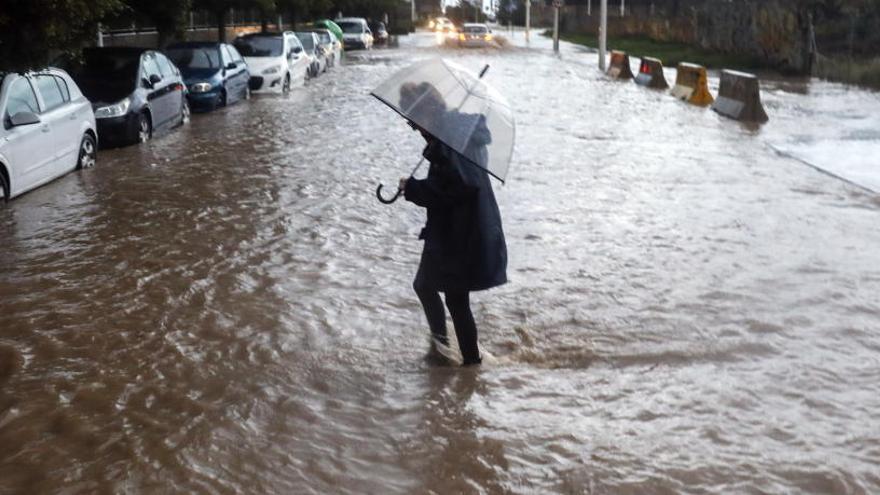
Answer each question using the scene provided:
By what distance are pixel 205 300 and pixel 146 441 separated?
2.53m

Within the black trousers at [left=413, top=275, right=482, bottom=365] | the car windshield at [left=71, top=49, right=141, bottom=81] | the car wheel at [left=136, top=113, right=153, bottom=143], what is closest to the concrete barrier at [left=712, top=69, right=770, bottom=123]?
the car wheel at [left=136, top=113, right=153, bottom=143]

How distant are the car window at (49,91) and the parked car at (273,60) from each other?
11981 millimetres

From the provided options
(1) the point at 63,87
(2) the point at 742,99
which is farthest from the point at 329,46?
(1) the point at 63,87

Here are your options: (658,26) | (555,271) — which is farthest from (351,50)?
(555,271)

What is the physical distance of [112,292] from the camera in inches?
302

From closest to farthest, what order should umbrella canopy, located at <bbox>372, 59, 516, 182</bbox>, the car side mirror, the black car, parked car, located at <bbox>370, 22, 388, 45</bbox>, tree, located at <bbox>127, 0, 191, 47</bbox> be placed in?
umbrella canopy, located at <bbox>372, 59, 516, 182</bbox>, the car side mirror, the black car, tree, located at <bbox>127, 0, 191, 47</bbox>, parked car, located at <bbox>370, 22, 388, 45</bbox>

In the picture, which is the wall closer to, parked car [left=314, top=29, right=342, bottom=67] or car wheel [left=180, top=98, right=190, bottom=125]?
parked car [left=314, top=29, right=342, bottom=67]

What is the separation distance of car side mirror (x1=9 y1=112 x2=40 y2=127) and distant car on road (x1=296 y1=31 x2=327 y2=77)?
1996cm

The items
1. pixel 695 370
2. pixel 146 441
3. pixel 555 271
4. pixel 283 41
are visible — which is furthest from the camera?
pixel 283 41

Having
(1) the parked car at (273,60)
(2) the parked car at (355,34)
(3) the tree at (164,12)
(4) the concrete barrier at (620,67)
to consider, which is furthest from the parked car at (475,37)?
(3) the tree at (164,12)

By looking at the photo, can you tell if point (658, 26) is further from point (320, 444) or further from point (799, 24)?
point (320, 444)

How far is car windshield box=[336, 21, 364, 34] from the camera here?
5441cm

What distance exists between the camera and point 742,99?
19.5 metres

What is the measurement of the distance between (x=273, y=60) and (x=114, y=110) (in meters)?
10.4
